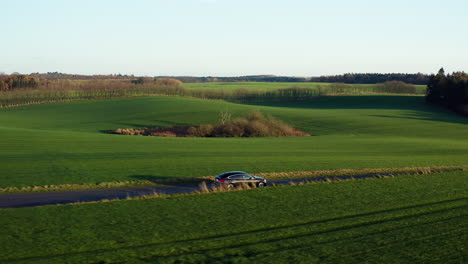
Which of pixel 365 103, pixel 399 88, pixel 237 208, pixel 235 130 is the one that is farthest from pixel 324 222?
pixel 399 88

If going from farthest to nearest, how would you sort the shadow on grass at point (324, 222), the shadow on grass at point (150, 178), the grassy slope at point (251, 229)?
the shadow on grass at point (150, 178)
the shadow on grass at point (324, 222)
the grassy slope at point (251, 229)

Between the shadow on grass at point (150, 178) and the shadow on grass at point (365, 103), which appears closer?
the shadow on grass at point (150, 178)

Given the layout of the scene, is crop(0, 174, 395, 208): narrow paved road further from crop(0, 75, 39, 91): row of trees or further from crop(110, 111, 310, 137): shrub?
crop(0, 75, 39, 91): row of trees

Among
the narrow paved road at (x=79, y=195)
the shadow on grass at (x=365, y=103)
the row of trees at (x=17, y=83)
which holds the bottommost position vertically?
the narrow paved road at (x=79, y=195)

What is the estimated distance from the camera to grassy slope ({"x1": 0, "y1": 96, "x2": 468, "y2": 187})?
38.5 meters

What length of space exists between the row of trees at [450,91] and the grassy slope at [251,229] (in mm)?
81377

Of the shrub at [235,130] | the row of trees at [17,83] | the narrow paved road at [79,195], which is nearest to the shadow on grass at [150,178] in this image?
the narrow paved road at [79,195]

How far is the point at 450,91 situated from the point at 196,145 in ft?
239

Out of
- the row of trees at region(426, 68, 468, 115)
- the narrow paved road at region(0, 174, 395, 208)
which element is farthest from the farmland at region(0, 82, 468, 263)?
the row of trees at region(426, 68, 468, 115)

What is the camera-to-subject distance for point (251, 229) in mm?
21766

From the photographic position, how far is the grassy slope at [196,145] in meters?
38.5

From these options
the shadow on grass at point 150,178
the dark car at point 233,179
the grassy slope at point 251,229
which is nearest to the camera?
the grassy slope at point 251,229

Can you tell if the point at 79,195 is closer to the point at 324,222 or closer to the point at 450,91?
the point at 324,222

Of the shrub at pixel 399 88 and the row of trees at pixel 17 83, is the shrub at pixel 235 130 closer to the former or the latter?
the row of trees at pixel 17 83
